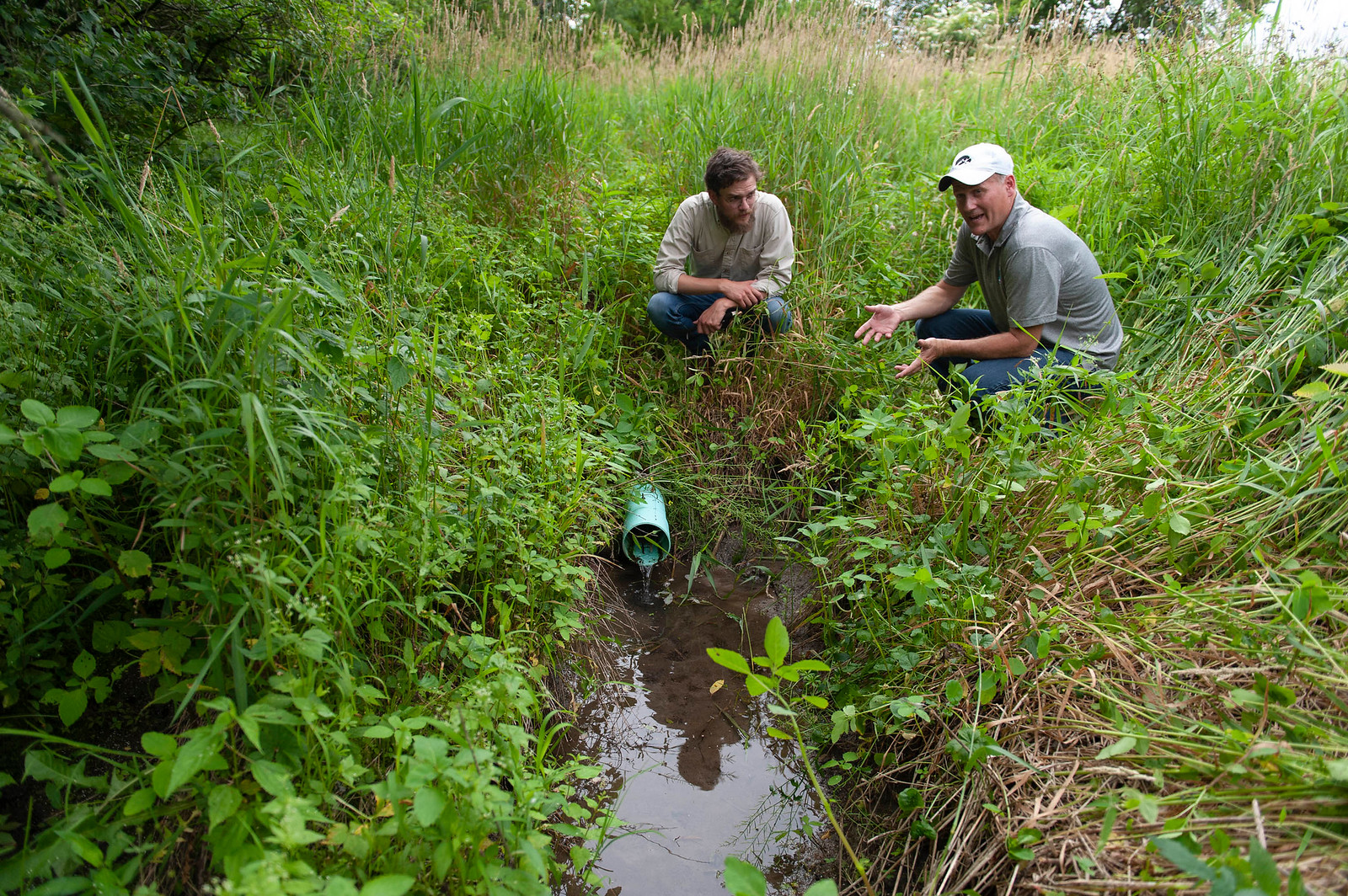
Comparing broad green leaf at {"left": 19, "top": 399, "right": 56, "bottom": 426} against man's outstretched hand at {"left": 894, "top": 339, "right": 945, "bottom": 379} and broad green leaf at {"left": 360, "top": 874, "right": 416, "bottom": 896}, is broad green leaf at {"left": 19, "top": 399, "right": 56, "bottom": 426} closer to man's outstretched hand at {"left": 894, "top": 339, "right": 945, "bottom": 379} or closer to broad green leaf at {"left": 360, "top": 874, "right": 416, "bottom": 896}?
broad green leaf at {"left": 360, "top": 874, "right": 416, "bottom": 896}

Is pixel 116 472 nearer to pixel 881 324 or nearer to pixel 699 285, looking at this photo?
pixel 699 285

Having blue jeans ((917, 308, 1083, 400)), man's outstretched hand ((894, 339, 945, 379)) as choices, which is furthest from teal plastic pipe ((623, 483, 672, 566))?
blue jeans ((917, 308, 1083, 400))

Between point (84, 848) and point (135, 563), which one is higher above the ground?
point (135, 563)

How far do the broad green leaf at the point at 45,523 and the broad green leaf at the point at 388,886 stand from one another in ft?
3.31

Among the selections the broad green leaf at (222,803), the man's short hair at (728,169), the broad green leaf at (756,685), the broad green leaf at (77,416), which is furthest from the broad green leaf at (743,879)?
the man's short hair at (728,169)

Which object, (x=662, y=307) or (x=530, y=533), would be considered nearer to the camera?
(x=530, y=533)

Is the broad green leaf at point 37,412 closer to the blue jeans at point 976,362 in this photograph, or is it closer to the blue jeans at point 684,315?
the blue jeans at point 684,315

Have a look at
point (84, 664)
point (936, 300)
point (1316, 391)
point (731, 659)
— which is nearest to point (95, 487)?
point (84, 664)

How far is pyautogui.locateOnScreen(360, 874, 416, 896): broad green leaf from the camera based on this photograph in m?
1.28

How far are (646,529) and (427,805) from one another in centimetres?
188

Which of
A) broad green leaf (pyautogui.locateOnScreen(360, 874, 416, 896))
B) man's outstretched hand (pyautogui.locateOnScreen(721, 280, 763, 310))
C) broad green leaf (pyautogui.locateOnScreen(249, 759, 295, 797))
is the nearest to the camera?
broad green leaf (pyautogui.locateOnScreen(360, 874, 416, 896))

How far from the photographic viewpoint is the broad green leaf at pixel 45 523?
5.11ft

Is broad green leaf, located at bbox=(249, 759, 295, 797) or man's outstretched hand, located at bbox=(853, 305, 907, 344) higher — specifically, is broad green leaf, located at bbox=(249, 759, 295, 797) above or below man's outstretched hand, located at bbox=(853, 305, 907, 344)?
below

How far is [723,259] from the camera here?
13.3 ft
